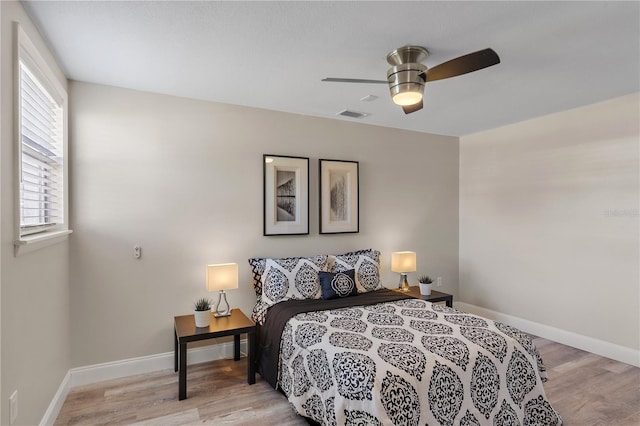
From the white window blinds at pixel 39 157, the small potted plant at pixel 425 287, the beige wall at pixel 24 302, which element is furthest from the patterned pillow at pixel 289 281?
the white window blinds at pixel 39 157

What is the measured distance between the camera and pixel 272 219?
12.3 feet

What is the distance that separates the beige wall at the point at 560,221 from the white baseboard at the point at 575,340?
6 centimetres

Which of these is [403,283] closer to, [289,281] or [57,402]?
[289,281]

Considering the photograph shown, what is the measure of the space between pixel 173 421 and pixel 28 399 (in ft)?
2.87

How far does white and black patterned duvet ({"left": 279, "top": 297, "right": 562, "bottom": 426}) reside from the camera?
1.91m

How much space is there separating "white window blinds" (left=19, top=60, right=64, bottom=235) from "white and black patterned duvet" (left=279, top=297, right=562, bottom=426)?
6.23ft

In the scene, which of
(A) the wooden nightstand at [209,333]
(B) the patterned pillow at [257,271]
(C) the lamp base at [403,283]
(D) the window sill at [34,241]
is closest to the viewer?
(D) the window sill at [34,241]

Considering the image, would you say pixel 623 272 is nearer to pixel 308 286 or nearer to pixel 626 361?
pixel 626 361

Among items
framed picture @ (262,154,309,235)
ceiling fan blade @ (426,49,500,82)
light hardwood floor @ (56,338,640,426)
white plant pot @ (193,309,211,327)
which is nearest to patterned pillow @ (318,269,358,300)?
framed picture @ (262,154,309,235)

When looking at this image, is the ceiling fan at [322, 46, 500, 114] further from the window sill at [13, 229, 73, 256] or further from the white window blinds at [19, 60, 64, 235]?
the window sill at [13, 229, 73, 256]

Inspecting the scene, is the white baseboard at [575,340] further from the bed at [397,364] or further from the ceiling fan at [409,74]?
the ceiling fan at [409,74]

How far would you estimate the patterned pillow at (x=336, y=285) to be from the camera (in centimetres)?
335

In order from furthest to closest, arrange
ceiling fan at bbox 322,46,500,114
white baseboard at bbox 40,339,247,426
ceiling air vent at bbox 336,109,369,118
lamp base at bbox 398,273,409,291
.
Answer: lamp base at bbox 398,273,409,291 → ceiling air vent at bbox 336,109,369,118 → white baseboard at bbox 40,339,247,426 → ceiling fan at bbox 322,46,500,114

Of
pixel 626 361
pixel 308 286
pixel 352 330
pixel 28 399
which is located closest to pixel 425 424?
pixel 352 330
